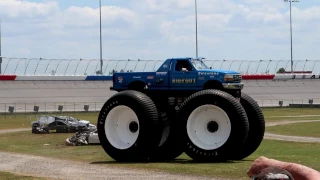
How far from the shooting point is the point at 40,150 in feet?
82.3

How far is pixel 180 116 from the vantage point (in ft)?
65.1

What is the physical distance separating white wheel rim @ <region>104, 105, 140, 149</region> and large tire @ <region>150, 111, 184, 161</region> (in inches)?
31.6

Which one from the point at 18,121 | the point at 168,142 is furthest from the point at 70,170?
the point at 18,121

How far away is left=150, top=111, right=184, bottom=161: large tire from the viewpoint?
20.4 meters

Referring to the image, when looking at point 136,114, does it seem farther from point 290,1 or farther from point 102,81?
point 290,1

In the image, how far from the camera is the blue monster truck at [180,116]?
1941 centimetres

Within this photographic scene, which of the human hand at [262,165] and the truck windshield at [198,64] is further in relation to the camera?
the truck windshield at [198,64]

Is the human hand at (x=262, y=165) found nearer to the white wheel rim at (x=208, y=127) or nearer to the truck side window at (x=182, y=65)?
the white wheel rim at (x=208, y=127)

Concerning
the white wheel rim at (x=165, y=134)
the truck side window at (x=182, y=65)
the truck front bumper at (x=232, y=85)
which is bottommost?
the white wheel rim at (x=165, y=134)

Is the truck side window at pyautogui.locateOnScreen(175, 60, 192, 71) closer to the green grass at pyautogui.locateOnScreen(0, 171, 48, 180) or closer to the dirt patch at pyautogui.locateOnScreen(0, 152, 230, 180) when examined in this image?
the dirt patch at pyautogui.locateOnScreen(0, 152, 230, 180)

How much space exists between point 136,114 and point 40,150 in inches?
250

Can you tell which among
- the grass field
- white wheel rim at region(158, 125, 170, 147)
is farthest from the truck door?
the grass field

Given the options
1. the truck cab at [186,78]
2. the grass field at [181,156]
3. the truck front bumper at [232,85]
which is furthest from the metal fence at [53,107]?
the truck front bumper at [232,85]

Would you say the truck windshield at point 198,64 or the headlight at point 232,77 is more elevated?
the truck windshield at point 198,64
